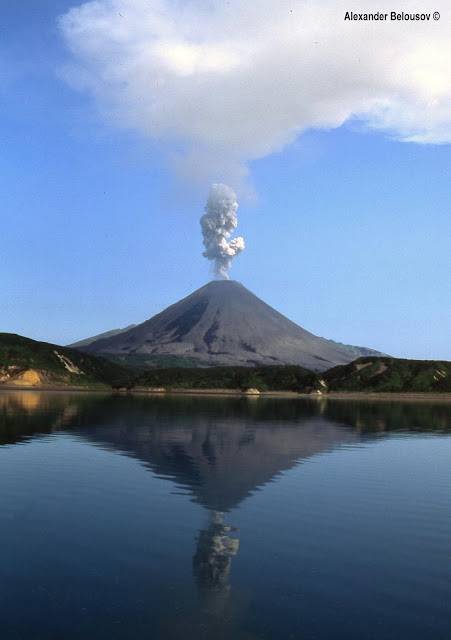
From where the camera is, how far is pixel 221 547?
1977cm

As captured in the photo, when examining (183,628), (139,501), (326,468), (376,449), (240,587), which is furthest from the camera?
(376,449)

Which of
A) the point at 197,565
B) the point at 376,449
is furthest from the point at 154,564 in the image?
the point at 376,449

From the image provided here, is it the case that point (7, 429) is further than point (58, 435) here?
Yes

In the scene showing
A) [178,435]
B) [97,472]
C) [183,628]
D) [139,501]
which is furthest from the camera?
[178,435]

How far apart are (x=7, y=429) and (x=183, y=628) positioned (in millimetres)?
52061

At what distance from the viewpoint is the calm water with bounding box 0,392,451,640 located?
45.3 feet

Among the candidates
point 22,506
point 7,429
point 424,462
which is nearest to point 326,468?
point 424,462

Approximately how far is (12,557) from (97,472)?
Result: 16.9 m

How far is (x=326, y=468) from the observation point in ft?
128

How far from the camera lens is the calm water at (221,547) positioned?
543 inches

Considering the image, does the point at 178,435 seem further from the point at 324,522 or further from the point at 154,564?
the point at 154,564

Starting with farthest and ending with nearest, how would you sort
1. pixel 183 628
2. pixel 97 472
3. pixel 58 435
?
pixel 58 435
pixel 97 472
pixel 183 628

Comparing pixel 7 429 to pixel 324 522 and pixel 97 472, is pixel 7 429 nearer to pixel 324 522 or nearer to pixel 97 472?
pixel 97 472

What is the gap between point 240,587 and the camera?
16.0 m
